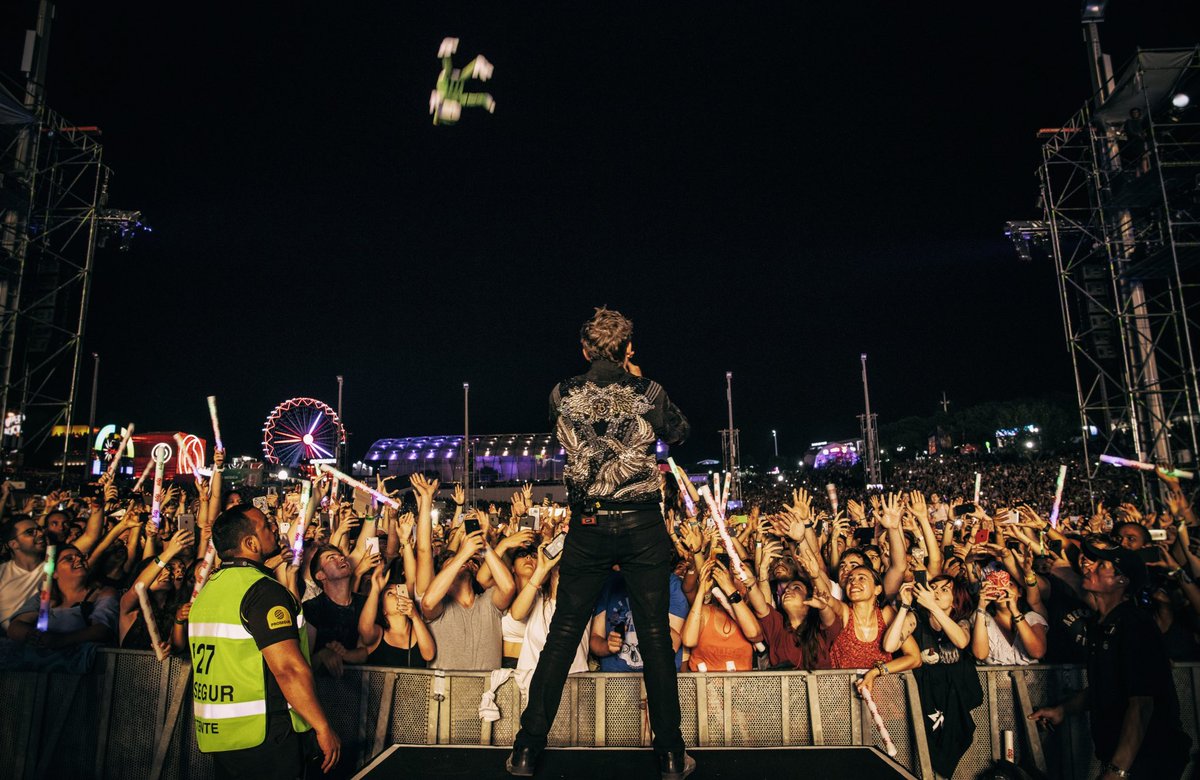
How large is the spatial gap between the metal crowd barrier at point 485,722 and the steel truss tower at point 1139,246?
1364 centimetres

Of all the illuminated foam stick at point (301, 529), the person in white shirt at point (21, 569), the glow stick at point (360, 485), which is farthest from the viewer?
the glow stick at point (360, 485)

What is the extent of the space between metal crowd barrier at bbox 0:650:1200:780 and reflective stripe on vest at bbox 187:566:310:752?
1221mm

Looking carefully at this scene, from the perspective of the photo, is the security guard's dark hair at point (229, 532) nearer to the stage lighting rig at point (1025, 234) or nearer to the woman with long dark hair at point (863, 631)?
the woman with long dark hair at point (863, 631)

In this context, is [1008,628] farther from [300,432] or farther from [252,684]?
[300,432]

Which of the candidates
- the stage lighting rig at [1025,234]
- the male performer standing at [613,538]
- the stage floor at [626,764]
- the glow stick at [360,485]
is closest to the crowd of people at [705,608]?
the glow stick at [360,485]

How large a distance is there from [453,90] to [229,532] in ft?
19.9

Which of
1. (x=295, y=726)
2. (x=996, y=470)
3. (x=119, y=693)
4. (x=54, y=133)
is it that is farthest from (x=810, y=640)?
(x=996, y=470)

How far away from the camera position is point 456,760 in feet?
12.0

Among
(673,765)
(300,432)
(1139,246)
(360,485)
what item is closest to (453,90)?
(360,485)

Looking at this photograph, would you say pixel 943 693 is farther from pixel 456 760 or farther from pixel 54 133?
pixel 54 133

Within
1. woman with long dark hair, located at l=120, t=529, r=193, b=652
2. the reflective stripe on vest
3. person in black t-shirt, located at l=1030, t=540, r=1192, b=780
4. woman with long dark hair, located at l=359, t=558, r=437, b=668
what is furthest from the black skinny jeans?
woman with long dark hair, located at l=120, t=529, r=193, b=652

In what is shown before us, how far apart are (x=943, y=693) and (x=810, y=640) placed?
35.2 inches

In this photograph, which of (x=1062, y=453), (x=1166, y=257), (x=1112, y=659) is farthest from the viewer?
(x=1062, y=453)

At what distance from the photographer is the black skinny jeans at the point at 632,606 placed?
3.34 metres
